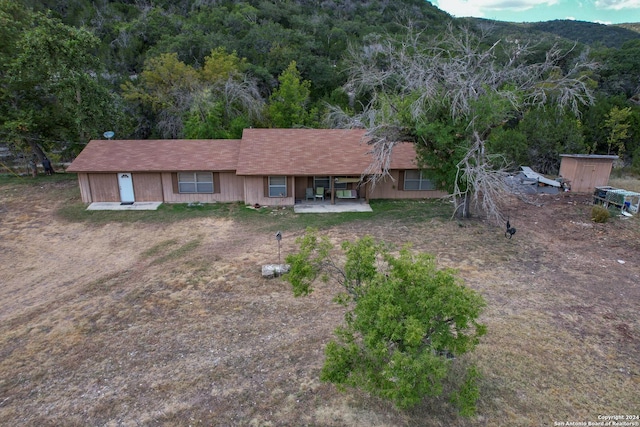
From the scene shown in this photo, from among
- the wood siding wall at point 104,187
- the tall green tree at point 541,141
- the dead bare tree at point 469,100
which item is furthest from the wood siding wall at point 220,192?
the tall green tree at point 541,141

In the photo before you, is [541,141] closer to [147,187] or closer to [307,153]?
[307,153]

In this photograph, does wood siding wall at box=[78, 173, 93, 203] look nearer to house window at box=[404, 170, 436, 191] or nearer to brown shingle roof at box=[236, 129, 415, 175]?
brown shingle roof at box=[236, 129, 415, 175]

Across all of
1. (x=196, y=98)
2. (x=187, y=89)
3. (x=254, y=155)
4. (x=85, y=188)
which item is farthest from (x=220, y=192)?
(x=187, y=89)

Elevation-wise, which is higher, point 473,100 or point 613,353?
point 473,100

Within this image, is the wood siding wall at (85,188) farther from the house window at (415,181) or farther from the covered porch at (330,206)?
the house window at (415,181)

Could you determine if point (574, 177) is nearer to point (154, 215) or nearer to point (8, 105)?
point (154, 215)

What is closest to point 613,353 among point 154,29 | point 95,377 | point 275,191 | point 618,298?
point 618,298
